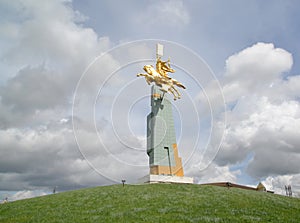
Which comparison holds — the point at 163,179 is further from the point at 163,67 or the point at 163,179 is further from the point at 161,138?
the point at 163,67

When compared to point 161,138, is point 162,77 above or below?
above

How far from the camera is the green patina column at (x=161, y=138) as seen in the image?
136ft

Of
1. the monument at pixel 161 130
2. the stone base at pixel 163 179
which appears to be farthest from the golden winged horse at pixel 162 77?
the stone base at pixel 163 179

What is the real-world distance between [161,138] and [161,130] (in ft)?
5.02

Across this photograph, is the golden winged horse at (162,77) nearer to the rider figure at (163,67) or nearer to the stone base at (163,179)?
the rider figure at (163,67)

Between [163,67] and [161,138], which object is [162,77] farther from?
[161,138]

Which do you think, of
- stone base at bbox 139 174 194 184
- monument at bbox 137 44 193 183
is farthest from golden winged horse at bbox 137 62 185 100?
stone base at bbox 139 174 194 184

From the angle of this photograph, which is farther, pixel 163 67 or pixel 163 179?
pixel 163 67

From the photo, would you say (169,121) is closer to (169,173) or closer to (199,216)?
(169,173)

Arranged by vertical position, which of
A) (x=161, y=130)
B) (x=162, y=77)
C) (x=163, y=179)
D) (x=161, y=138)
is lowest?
(x=163, y=179)

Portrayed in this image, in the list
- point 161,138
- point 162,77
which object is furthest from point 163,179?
point 162,77

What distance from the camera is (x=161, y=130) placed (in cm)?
4441

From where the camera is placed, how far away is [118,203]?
21.0 metres

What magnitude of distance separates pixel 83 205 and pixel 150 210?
717 cm
